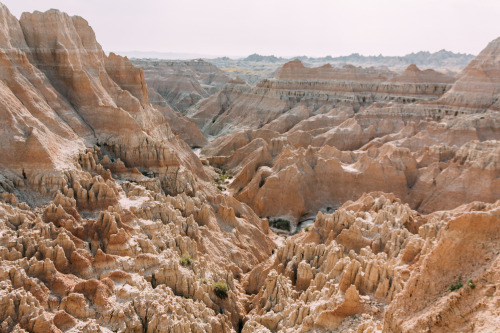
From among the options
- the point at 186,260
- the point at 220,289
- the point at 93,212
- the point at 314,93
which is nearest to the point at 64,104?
the point at 93,212

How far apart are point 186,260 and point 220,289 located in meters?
2.27

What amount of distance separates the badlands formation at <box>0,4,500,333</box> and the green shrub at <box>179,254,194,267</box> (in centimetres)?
8

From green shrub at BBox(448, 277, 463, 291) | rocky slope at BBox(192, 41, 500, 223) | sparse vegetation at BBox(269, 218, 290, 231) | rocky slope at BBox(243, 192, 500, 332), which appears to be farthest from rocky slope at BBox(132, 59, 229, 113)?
green shrub at BBox(448, 277, 463, 291)

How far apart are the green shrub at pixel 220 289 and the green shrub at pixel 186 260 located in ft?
5.49

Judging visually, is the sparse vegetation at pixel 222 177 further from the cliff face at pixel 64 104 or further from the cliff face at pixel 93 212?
the cliff face at pixel 64 104

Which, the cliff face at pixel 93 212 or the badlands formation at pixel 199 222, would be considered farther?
the cliff face at pixel 93 212

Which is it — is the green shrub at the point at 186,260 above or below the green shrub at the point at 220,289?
above

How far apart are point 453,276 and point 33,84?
2681 centimetres

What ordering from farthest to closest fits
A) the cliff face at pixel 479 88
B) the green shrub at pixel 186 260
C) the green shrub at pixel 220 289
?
the cliff face at pixel 479 88, the green shrub at pixel 186 260, the green shrub at pixel 220 289

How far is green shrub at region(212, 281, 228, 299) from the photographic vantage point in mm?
20734

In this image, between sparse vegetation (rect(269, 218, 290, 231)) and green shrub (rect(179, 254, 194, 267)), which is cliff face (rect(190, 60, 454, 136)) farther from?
green shrub (rect(179, 254, 194, 267))

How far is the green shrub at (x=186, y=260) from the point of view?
69.3 feet

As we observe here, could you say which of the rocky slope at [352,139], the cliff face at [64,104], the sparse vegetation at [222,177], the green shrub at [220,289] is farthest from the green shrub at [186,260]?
the sparse vegetation at [222,177]

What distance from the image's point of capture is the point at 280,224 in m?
41.8
